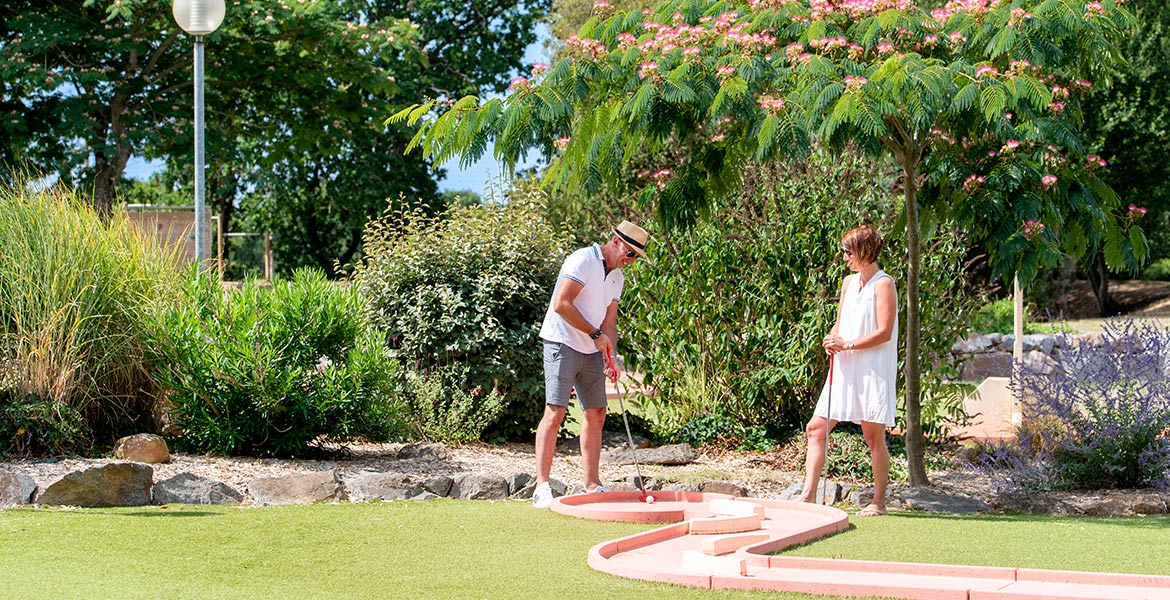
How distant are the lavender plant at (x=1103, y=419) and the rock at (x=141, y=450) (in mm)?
5638

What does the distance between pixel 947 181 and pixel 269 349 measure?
4.53 metres

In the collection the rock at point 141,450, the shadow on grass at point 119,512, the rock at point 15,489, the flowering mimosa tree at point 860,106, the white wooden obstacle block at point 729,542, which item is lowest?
the shadow on grass at point 119,512

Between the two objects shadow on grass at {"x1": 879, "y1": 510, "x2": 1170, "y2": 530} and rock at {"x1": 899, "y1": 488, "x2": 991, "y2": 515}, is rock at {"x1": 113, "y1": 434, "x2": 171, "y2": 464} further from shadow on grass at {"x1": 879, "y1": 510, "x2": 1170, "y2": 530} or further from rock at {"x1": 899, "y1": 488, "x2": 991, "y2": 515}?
rock at {"x1": 899, "y1": 488, "x2": 991, "y2": 515}

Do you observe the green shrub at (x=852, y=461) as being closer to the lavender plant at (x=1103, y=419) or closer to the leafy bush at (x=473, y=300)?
the lavender plant at (x=1103, y=419)

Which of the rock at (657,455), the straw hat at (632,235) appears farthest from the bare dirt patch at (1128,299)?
the straw hat at (632,235)

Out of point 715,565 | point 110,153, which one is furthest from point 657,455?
point 110,153

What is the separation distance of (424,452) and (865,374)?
11.7 feet

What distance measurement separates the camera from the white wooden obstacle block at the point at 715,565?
14.8 ft

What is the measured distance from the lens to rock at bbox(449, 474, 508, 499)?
742 centimetres

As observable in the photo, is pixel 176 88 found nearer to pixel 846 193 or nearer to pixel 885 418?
pixel 846 193

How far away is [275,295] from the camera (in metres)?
8.40

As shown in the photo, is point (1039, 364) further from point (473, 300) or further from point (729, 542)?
point (729, 542)

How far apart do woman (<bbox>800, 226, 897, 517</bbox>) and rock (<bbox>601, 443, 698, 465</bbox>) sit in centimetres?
280

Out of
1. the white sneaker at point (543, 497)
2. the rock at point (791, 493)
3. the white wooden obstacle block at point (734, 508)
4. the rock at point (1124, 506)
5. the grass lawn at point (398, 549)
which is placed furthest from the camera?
the rock at point (791, 493)
